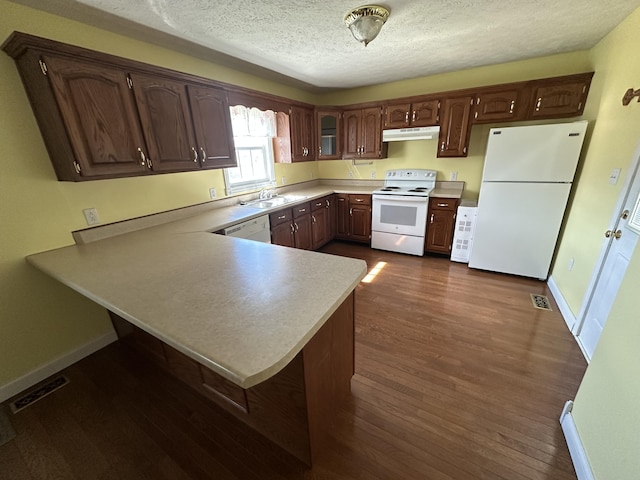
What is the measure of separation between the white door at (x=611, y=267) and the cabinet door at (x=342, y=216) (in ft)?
8.95

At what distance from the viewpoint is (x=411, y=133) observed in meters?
3.36

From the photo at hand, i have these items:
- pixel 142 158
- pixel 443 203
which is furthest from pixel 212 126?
pixel 443 203

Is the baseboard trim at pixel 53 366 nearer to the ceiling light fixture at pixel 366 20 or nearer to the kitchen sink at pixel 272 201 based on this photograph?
the kitchen sink at pixel 272 201

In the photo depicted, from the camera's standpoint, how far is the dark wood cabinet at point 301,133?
3376 millimetres

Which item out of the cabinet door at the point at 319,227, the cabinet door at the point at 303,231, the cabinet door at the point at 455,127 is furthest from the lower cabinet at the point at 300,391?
the cabinet door at the point at 455,127

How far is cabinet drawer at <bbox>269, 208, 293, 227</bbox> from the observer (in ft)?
9.26

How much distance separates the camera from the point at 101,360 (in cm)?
197

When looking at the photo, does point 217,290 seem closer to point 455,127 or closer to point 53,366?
point 53,366

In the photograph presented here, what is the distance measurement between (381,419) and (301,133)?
10.9 ft

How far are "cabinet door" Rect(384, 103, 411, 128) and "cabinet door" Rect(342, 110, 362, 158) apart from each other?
413 millimetres

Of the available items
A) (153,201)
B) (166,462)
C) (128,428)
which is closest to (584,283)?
(166,462)

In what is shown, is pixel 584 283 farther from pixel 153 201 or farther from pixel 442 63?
pixel 153 201

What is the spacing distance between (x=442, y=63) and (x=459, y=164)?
126 centimetres

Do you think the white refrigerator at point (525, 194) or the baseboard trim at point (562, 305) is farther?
the white refrigerator at point (525, 194)
